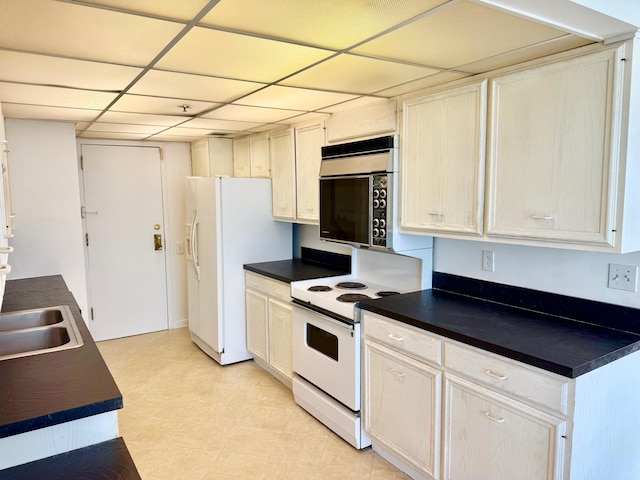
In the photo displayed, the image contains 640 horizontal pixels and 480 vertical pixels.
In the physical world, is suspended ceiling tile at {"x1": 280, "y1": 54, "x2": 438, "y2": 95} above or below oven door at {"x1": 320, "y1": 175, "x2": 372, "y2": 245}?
above

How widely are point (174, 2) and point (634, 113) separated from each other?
5.45 feet

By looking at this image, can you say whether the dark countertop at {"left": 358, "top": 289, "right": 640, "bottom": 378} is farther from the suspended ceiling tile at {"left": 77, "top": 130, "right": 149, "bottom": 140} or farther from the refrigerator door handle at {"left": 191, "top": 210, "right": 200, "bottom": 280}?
the suspended ceiling tile at {"left": 77, "top": 130, "right": 149, "bottom": 140}

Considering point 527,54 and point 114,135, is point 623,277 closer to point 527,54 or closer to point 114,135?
point 527,54

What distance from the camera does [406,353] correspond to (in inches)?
90.6

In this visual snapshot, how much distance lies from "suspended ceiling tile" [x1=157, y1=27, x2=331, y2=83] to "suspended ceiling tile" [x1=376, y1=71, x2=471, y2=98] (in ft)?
2.12

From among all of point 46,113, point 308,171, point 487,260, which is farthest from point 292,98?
point 46,113

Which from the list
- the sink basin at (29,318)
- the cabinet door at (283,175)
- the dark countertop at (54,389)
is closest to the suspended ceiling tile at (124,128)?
the cabinet door at (283,175)

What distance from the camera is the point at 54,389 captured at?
1.41 meters

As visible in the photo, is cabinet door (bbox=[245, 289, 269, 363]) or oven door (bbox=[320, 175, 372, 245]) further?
cabinet door (bbox=[245, 289, 269, 363])

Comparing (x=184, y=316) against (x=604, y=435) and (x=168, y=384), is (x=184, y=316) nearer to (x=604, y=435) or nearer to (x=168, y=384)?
(x=168, y=384)

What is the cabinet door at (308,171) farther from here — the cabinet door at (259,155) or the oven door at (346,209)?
the cabinet door at (259,155)

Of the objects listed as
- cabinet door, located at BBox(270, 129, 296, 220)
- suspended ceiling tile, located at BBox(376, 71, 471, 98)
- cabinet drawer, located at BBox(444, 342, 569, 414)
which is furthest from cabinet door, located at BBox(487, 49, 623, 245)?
cabinet door, located at BBox(270, 129, 296, 220)

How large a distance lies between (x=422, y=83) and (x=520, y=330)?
1.34 metres

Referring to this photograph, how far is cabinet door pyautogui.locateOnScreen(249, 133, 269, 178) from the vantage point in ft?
13.6
